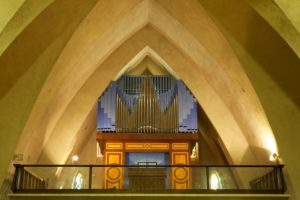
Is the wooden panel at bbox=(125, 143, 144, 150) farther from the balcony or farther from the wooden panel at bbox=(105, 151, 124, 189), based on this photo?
the balcony

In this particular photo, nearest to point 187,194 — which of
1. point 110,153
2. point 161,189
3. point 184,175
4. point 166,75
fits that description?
point 161,189

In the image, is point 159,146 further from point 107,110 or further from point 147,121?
point 107,110

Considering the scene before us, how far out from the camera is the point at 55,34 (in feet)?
35.1

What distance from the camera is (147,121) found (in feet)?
50.4

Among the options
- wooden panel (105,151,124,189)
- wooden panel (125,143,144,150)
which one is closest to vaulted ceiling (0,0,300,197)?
wooden panel (105,151,124,189)

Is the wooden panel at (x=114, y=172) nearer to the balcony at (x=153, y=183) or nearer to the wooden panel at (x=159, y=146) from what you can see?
the balcony at (x=153, y=183)

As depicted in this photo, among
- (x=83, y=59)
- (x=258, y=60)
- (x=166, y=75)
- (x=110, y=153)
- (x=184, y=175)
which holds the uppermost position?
(x=166, y=75)

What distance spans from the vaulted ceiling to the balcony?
53cm

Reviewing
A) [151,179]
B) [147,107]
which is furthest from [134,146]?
[151,179]

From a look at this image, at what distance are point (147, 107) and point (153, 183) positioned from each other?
16.5 feet

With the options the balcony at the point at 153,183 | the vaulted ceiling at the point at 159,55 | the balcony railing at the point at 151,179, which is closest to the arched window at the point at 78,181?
the balcony railing at the point at 151,179

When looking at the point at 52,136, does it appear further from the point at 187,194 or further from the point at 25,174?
the point at 187,194

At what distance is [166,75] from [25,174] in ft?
23.6

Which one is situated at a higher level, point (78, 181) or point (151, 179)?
point (78, 181)
